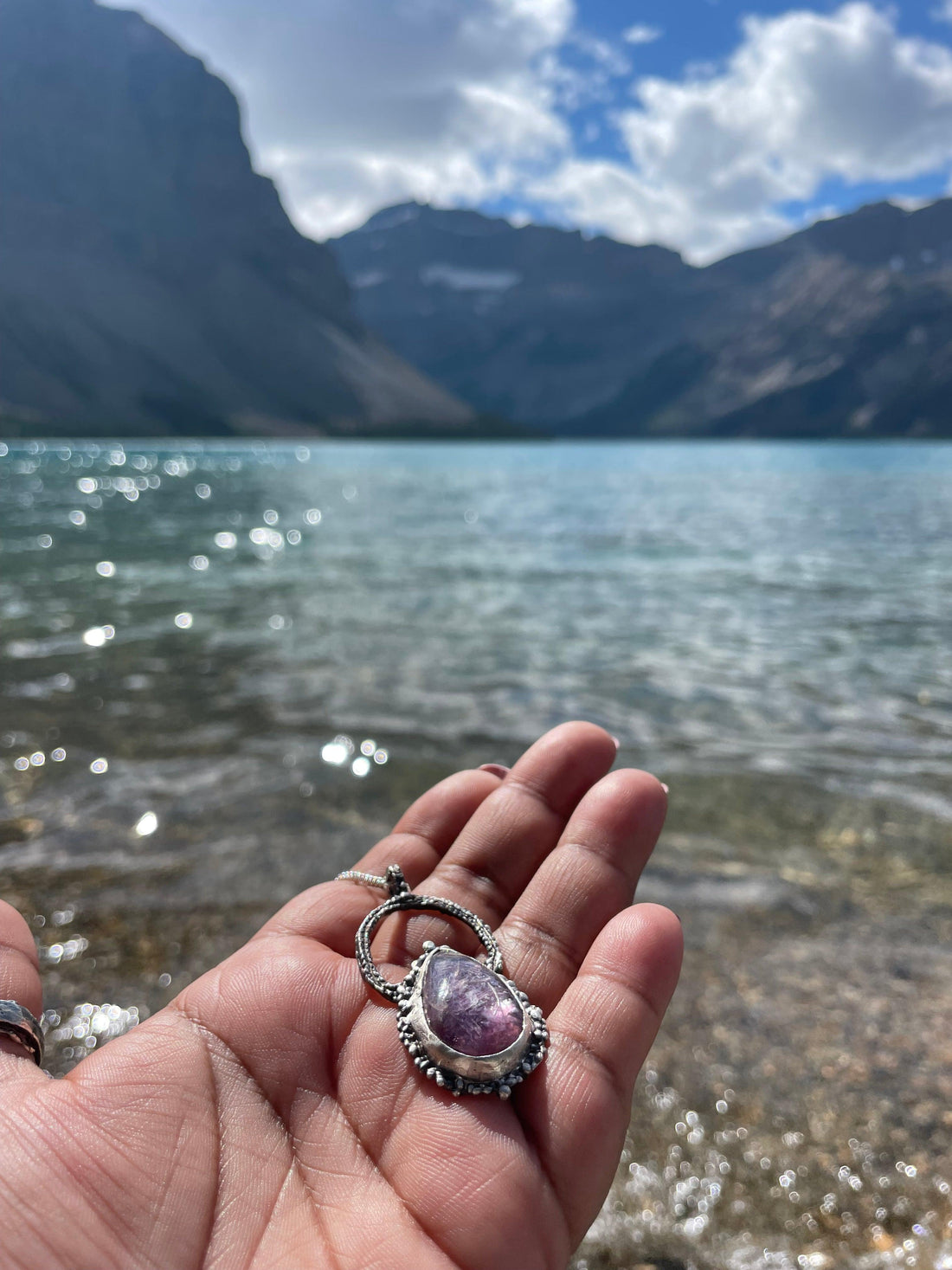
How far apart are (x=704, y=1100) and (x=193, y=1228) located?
9.16 feet

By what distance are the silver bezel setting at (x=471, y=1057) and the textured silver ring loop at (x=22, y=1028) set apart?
4.19ft

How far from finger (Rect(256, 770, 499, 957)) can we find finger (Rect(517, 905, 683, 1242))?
991mm

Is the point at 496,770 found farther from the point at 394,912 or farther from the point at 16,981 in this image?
the point at 16,981

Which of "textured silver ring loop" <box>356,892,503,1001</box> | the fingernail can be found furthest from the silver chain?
the fingernail

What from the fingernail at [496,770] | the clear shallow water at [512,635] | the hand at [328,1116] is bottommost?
the clear shallow water at [512,635]

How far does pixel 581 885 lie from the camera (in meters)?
3.39

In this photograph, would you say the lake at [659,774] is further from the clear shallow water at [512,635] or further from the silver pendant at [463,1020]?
the silver pendant at [463,1020]

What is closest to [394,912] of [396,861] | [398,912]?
[398,912]

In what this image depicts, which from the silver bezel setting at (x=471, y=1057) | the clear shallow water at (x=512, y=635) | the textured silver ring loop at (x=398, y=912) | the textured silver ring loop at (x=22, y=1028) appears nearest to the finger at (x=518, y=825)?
the textured silver ring loop at (x=398, y=912)

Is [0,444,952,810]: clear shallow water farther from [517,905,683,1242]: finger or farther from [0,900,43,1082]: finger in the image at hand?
[0,900,43,1082]: finger

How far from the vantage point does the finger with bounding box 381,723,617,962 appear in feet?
11.8

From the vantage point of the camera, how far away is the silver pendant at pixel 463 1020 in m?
2.64

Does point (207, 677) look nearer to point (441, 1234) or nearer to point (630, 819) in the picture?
point (630, 819)

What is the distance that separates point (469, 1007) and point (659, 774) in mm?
5815
